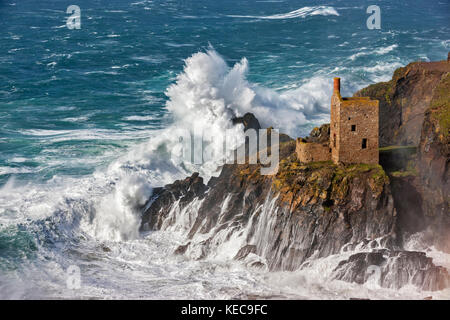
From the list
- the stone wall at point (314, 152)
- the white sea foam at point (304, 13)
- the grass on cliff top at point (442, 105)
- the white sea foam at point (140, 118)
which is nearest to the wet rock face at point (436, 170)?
the grass on cliff top at point (442, 105)

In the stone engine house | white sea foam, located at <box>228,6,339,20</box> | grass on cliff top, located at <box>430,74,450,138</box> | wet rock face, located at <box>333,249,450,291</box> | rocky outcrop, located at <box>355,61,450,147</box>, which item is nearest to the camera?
wet rock face, located at <box>333,249,450,291</box>

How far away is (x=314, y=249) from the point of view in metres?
39.1

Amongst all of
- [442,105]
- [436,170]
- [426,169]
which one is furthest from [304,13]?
[436,170]

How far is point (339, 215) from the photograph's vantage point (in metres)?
39.1

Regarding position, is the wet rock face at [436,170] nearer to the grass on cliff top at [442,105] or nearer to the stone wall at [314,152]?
the grass on cliff top at [442,105]

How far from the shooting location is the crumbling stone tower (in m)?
39.1

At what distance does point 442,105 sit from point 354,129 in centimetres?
672

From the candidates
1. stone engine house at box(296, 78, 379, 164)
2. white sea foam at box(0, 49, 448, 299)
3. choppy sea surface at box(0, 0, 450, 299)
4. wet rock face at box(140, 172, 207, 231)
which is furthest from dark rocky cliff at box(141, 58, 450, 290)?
wet rock face at box(140, 172, 207, 231)

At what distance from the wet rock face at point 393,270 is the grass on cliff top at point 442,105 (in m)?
8.28

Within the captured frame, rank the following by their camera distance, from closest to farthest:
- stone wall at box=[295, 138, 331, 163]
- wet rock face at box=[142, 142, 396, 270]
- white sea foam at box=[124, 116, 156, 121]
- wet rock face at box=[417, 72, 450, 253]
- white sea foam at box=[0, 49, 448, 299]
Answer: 1. white sea foam at box=[0, 49, 448, 299]
2. wet rock face at box=[142, 142, 396, 270]
3. wet rock face at box=[417, 72, 450, 253]
4. stone wall at box=[295, 138, 331, 163]
5. white sea foam at box=[124, 116, 156, 121]

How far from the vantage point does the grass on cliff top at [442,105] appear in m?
40.8

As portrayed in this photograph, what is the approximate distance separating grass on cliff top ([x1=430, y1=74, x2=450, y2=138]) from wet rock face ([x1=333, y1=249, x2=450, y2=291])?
27.2ft

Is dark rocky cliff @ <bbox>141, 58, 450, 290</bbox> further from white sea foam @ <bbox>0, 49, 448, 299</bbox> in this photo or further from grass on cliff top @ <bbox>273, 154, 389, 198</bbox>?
white sea foam @ <bbox>0, 49, 448, 299</bbox>
